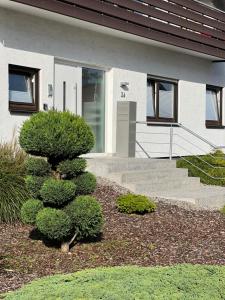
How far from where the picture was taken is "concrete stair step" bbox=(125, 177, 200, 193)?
440 inches

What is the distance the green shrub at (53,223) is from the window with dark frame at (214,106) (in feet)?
39.9

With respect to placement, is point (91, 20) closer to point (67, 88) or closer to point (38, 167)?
point (67, 88)

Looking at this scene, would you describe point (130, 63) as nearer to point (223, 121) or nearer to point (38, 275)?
point (223, 121)

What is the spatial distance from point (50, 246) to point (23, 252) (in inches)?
17.1

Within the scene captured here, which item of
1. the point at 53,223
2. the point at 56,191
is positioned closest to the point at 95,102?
the point at 56,191

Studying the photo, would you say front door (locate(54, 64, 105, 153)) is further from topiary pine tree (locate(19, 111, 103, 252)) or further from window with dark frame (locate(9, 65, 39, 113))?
topiary pine tree (locate(19, 111, 103, 252))

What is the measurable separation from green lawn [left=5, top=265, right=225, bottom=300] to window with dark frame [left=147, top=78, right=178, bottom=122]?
11.2 meters

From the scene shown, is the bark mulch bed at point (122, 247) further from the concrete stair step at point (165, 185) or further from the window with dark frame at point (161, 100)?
the window with dark frame at point (161, 100)

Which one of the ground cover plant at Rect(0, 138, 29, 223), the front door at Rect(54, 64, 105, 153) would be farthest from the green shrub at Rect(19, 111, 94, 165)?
the front door at Rect(54, 64, 105, 153)

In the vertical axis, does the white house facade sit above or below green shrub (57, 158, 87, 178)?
above

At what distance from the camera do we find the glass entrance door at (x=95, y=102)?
13.6 m

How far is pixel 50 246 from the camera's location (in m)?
7.03

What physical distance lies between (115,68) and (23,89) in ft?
10.2

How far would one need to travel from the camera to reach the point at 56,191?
21.3 ft
